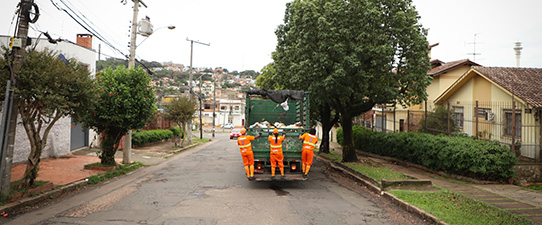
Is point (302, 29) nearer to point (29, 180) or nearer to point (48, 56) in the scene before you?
point (48, 56)

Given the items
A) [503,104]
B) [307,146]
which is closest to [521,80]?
[503,104]

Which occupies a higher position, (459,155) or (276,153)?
(276,153)

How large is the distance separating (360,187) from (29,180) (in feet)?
29.8

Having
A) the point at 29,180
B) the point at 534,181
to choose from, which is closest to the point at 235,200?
the point at 29,180

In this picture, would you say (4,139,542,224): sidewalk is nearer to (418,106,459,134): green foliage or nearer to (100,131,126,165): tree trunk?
(100,131,126,165): tree trunk

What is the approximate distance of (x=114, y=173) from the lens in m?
12.0

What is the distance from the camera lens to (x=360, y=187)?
1060 cm

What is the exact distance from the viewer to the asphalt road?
6.55 metres

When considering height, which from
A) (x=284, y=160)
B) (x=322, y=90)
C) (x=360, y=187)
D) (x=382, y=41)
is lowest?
(x=360, y=187)

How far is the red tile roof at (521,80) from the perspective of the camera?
12.8 meters

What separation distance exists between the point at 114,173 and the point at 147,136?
38.8ft

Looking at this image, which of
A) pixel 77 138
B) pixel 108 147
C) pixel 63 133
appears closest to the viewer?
pixel 108 147

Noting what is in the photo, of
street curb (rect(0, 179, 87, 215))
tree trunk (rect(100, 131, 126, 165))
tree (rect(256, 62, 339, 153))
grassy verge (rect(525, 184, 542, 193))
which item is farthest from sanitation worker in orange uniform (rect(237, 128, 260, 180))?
Answer: grassy verge (rect(525, 184, 542, 193))

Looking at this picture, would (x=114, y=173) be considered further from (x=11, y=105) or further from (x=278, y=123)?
(x=278, y=123)
